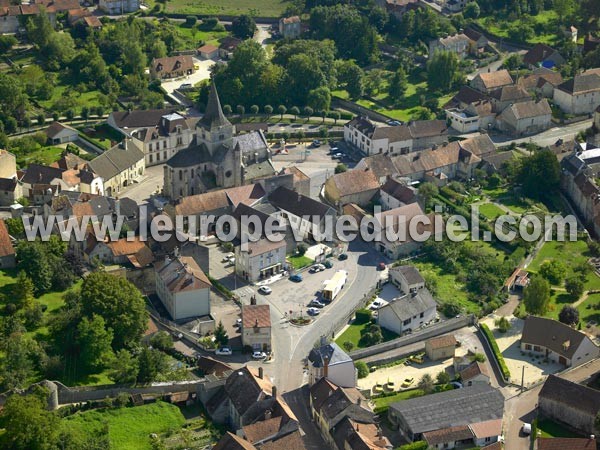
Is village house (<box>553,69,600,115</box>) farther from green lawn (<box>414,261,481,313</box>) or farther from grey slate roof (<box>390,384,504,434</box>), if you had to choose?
grey slate roof (<box>390,384,504,434</box>)

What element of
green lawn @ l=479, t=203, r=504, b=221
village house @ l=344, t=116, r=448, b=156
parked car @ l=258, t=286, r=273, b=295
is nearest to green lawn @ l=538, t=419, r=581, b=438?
parked car @ l=258, t=286, r=273, b=295

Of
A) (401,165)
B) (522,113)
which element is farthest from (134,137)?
(522,113)

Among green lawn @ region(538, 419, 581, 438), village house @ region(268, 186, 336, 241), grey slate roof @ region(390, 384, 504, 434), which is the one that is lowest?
green lawn @ region(538, 419, 581, 438)

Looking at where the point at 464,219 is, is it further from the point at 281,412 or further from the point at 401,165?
the point at 281,412

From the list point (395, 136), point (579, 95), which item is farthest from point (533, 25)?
point (395, 136)

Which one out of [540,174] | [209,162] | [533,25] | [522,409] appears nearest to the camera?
[522,409]

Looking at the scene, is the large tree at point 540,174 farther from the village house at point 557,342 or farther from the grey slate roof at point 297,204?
the village house at point 557,342

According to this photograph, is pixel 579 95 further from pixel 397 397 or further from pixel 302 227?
pixel 397 397
